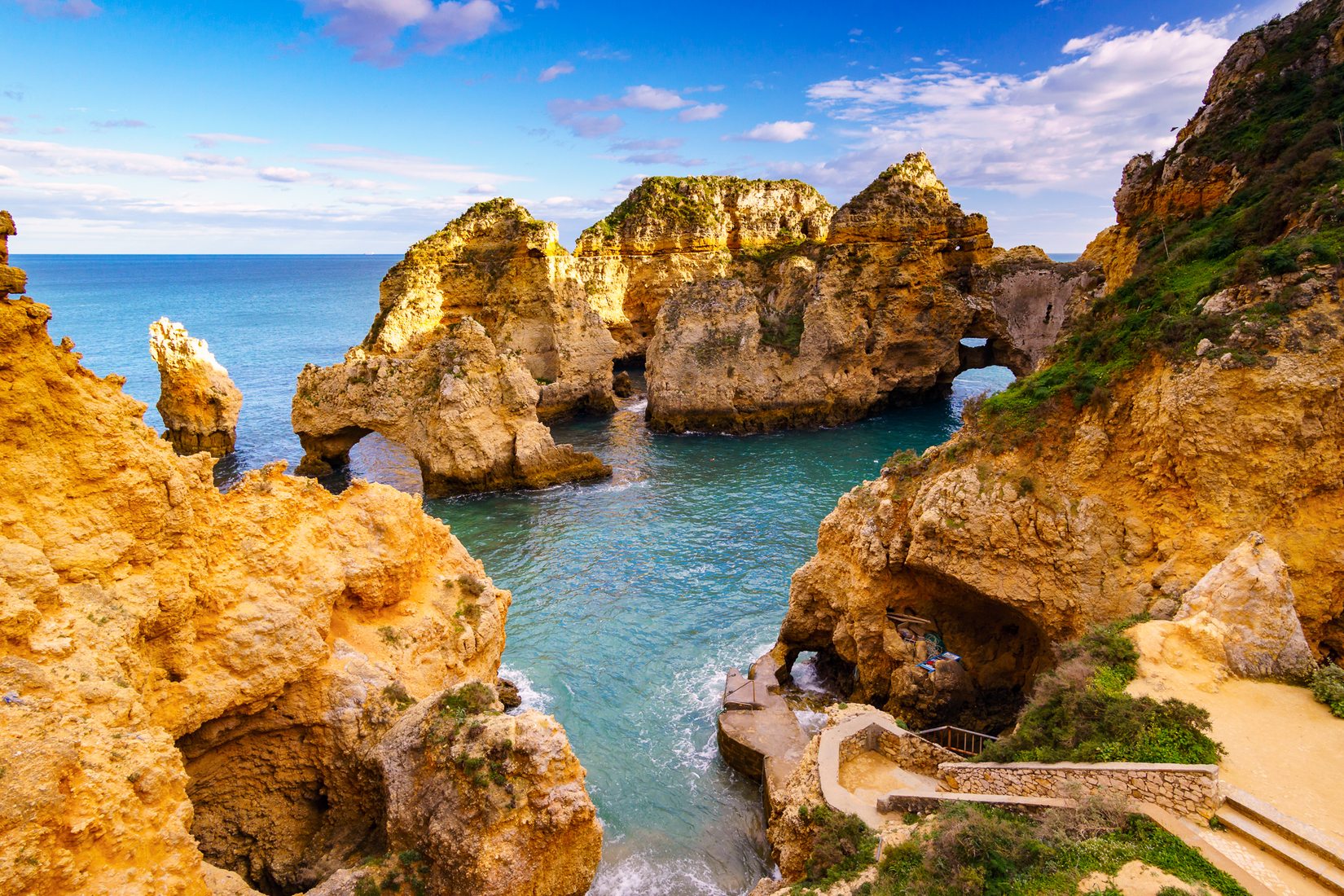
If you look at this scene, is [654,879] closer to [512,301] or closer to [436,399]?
[436,399]

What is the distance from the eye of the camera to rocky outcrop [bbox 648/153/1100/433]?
48.4 metres

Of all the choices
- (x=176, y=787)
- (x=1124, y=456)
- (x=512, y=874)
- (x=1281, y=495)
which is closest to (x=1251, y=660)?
(x=1281, y=495)

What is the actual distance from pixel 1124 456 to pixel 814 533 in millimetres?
15130

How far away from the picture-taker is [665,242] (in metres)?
64.0

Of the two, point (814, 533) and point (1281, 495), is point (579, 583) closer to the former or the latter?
point (814, 533)

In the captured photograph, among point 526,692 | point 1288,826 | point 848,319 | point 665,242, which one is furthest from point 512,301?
point 1288,826

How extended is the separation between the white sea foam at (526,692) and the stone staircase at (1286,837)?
14.8 metres

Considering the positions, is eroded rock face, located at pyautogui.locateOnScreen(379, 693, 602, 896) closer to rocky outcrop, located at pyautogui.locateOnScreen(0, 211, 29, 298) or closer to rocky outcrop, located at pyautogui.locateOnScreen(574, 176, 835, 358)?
rocky outcrop, located at pyautogui.locateOnScreen(0, 211, 29, 298)

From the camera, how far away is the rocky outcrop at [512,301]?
152 ft

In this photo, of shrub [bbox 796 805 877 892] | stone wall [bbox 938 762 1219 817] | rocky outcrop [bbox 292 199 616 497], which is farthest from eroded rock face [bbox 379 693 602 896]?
rocky outcrop [bbox 292 199 616 497]

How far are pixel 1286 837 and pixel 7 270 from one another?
17855mm

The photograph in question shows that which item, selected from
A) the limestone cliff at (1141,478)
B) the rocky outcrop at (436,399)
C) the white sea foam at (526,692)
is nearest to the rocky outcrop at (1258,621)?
the limestone cliff at (1141,478)

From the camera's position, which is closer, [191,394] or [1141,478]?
[1141,478]

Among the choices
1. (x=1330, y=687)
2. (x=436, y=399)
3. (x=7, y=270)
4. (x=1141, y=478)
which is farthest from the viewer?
(x=436, y=399)
